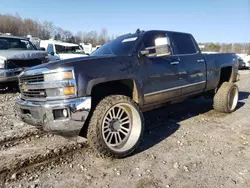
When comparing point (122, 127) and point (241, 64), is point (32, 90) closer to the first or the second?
point (122, 127)

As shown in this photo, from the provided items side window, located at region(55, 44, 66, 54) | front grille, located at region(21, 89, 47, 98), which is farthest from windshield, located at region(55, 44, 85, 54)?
front grille, located at region(21, 89, 47, 98)

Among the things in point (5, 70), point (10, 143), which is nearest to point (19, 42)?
point (5, 70)

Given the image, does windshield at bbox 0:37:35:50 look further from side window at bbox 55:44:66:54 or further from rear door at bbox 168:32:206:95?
rear door at bbox 168:32:206:95

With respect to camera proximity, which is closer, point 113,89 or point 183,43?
point 113,89

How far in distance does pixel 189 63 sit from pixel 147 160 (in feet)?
7.38

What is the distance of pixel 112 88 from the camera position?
3.19 meters

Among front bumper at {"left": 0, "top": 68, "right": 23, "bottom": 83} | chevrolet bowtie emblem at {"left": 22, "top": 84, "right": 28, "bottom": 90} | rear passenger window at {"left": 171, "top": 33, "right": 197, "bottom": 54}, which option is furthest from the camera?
front bumper at {"left": 0, "top": 68, "right": 23, "bottom": 83}

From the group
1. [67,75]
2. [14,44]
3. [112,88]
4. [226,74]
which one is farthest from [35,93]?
[14,44]

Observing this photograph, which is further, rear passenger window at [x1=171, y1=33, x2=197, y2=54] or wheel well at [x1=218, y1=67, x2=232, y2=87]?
wheel well at [x1=218, y1=67, x2=232, y2=87]

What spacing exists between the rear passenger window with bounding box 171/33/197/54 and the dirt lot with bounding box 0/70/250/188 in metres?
1.52

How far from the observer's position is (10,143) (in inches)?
133

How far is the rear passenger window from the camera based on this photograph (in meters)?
4.23

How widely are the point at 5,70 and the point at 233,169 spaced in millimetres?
6734

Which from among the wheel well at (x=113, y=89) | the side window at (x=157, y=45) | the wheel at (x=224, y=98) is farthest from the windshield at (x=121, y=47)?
the wheel at (x=224, y=98)
